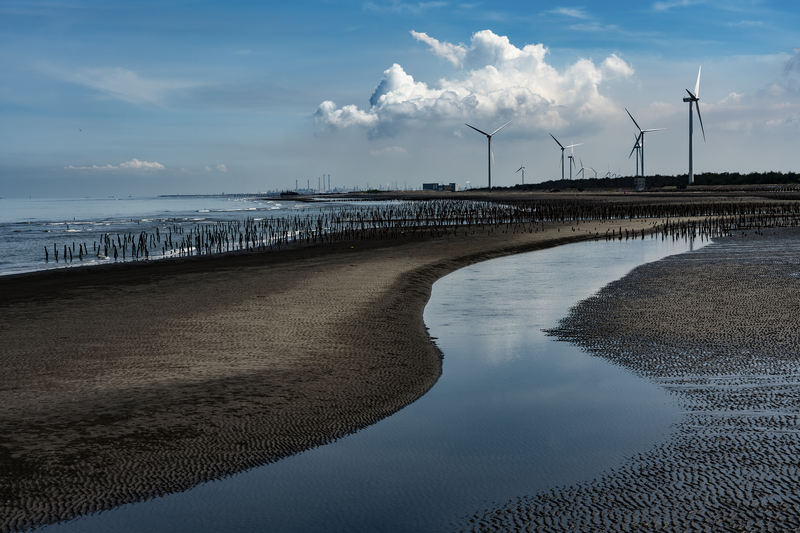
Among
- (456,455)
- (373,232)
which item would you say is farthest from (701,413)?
(373,232)

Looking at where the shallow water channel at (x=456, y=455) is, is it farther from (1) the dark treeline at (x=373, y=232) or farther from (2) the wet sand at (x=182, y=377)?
(1) the dark treeline at (x=373, y=232)

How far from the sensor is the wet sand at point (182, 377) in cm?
712

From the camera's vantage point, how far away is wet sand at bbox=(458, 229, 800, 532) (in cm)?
596

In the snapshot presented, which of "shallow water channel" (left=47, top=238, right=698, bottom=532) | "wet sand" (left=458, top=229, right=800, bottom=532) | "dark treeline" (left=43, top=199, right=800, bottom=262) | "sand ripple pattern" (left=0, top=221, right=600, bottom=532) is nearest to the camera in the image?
"wet sand" (left=458, top=229, right=800, bottom=532)

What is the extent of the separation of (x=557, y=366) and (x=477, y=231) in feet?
117

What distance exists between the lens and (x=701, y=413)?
28.6 ft

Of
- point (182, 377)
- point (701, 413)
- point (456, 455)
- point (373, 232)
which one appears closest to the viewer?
point (456, 455)

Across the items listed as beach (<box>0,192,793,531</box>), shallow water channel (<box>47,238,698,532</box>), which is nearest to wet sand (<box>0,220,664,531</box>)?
beach (<box>0,192,793,531</box>)

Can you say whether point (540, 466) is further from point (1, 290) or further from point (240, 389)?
point (1, 290)

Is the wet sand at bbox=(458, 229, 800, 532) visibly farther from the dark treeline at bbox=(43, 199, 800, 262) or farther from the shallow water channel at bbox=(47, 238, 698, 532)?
the dark treeline at bbox=(43, 199, 800, 262)

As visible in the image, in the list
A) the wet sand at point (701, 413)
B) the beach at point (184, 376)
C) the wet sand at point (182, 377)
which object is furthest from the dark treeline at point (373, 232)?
the wet sand at point (701, 413)

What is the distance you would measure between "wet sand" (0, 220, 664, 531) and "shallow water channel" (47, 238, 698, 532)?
0.44 metres

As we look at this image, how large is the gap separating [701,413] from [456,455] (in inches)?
146

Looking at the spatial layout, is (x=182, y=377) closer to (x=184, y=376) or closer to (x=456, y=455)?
(x=184, y=376)
